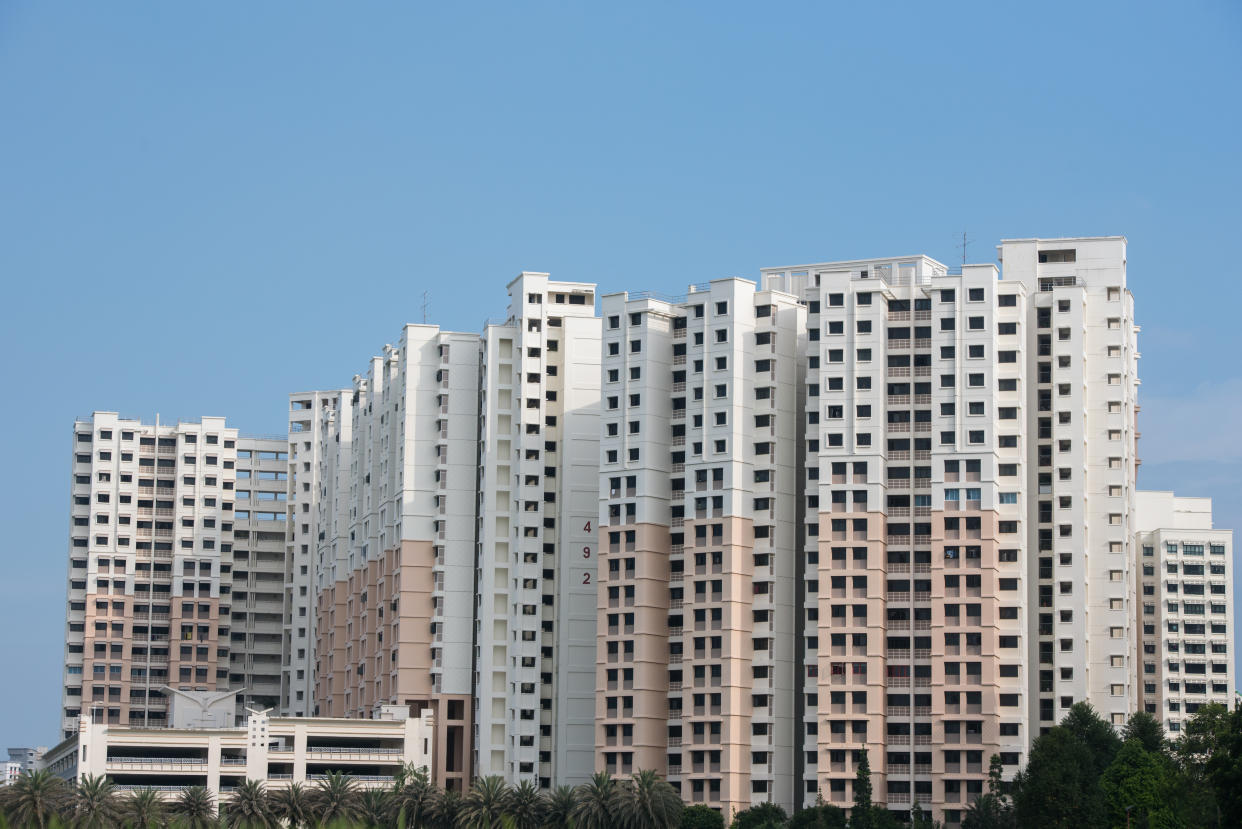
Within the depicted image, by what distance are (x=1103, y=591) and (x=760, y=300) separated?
3432 cm

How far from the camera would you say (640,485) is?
153 metres

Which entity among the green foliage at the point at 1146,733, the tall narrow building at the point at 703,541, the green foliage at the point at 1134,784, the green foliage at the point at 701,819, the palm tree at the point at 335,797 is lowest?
the green foliage at the point at 701,819

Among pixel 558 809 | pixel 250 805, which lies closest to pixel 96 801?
pixel 250 805

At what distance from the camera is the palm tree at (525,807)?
5561 inches

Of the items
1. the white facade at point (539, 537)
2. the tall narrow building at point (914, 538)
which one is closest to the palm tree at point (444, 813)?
the white facade at point (539, 537)

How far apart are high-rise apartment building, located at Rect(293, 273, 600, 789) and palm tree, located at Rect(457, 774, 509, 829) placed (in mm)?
12272

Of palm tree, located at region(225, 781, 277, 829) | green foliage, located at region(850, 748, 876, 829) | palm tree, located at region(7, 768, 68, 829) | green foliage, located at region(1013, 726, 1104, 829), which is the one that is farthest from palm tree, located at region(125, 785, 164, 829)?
green foliage, located at region(1013, 726, 1104, 829)

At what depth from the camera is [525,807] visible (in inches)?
5591

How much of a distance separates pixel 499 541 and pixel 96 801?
40.5 meters

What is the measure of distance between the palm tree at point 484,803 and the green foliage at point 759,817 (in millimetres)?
16730

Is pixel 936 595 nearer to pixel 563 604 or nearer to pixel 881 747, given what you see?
pixel 881 747

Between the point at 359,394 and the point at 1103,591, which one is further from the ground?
the point at 359,394

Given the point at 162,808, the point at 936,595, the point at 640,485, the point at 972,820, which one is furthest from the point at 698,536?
the point at 162,808

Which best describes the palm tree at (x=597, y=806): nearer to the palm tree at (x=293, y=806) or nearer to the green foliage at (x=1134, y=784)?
the palm tree at (x=293, y=806)
